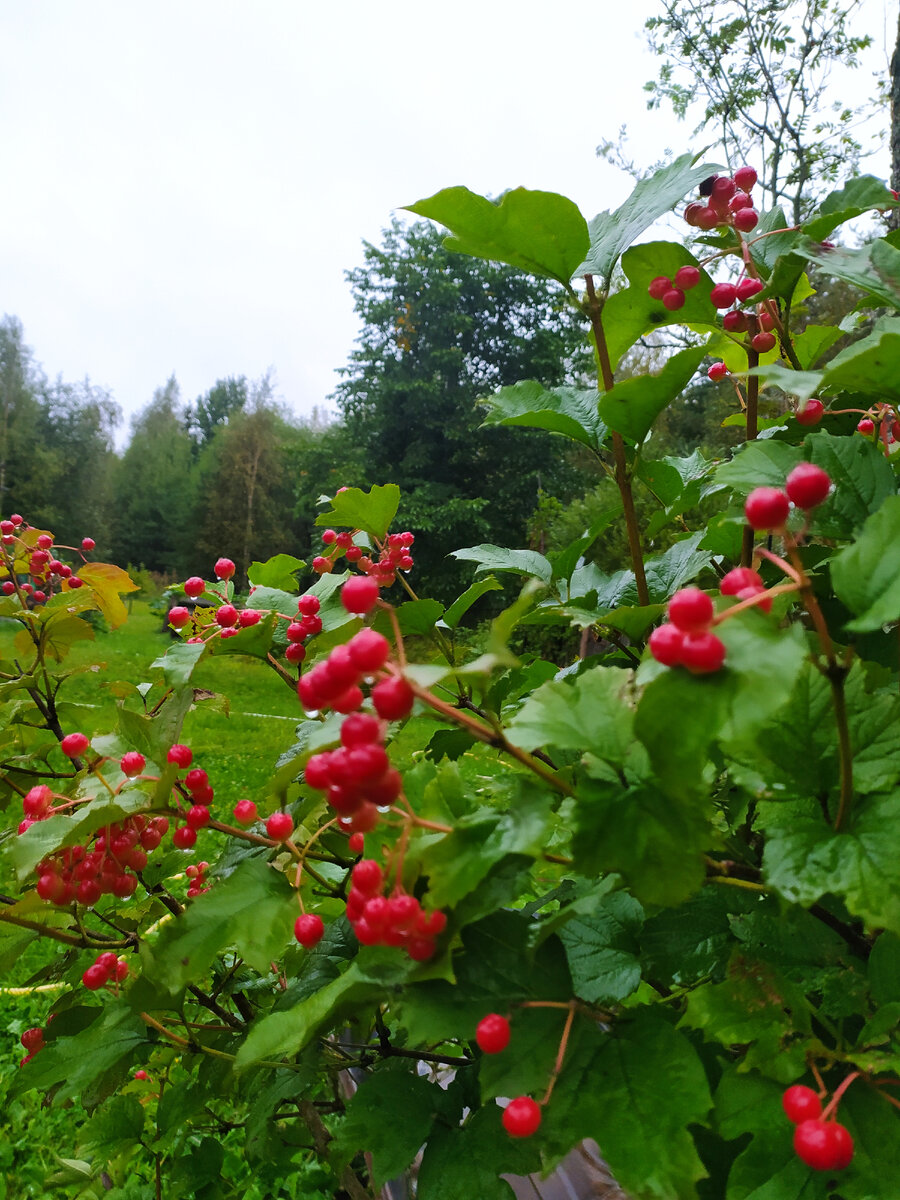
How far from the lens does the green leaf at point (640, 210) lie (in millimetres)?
642

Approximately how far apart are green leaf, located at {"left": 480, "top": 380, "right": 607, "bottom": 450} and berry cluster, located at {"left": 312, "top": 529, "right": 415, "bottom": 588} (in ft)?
0.74

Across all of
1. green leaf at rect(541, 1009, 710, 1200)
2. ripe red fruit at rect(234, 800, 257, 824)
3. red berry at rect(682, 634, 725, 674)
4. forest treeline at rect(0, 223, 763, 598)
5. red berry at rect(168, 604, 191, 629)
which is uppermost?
forest treeline at rect(0, 223, 763, 598)

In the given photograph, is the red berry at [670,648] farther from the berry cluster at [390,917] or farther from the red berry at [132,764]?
the red berry at [132,764]

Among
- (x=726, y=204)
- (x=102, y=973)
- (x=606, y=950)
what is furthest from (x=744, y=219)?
(x=102, y=973)

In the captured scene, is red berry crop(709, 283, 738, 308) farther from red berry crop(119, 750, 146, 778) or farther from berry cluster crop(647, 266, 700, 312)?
red berry crop(119, 750, 146, 778)

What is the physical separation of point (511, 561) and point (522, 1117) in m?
0.57

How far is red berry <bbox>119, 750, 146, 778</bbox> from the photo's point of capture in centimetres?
63

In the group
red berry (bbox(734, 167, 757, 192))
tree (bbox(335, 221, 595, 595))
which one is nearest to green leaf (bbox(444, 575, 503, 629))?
red berry (bbox(734, 167, 757, 192))

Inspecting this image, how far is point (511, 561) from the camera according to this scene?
86cm

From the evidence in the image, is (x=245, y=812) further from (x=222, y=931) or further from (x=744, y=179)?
(x=744, y=179)

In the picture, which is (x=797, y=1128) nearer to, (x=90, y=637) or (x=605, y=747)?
(x=605, y=747)

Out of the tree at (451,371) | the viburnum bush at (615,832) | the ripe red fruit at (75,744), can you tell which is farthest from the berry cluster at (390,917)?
the tree at (451,371)

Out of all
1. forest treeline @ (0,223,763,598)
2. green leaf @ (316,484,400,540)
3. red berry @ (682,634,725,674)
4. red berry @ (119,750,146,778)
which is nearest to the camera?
red berry @ (682,634,725,674)

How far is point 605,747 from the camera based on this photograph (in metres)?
0.41
